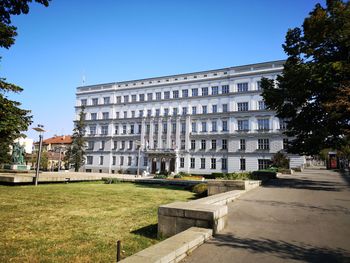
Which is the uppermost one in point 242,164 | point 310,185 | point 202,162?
point 202,162

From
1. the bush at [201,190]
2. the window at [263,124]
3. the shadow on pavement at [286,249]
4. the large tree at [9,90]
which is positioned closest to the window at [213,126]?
the window at [263,124]

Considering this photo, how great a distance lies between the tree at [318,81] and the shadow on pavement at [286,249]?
37.2 ft

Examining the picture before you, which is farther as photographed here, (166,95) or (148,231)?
(166,95)

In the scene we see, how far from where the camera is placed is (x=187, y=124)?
176 ft

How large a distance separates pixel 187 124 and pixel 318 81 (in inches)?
1510

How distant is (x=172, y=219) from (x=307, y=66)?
1538 centimetres

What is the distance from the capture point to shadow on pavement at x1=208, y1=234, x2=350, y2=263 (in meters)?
4.83

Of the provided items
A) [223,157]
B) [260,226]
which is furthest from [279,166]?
[260,226]

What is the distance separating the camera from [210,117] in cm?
5241

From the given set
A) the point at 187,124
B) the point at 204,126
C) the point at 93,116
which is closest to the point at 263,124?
the point at 204,126

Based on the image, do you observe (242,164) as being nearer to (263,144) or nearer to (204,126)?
(263,144)

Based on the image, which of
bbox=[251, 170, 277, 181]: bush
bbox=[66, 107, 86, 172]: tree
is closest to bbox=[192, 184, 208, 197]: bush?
bbox=[251, 170, 277, 181]: bush

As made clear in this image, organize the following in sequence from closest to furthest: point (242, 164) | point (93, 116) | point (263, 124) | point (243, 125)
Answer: point (263, 124) → point (242, 164) → point (243, 125) → point (93, 116)

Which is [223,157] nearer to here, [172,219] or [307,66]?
[307,66]
